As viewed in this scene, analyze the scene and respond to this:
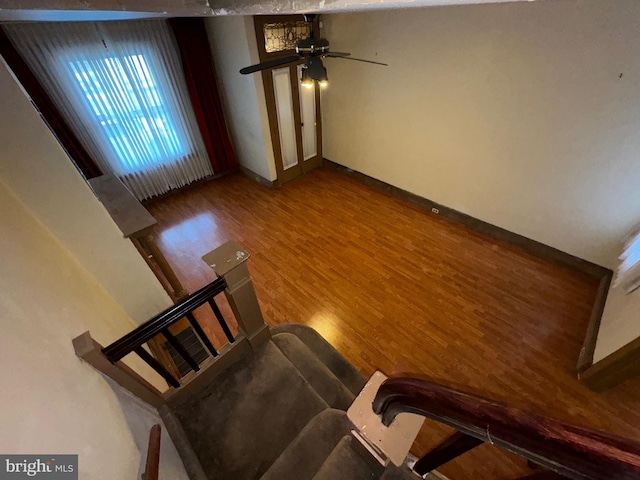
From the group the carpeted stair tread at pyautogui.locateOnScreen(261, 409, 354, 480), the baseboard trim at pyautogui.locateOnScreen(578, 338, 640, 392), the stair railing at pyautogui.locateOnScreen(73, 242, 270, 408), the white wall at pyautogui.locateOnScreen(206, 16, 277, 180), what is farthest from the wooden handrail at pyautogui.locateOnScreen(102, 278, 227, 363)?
the white wall at pyautogui.locateOnScreen(206, 16, 277, 180)

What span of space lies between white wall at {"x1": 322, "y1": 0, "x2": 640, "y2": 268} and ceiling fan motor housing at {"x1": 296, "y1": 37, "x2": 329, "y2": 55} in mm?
1381

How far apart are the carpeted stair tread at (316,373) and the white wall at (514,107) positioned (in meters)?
2.67

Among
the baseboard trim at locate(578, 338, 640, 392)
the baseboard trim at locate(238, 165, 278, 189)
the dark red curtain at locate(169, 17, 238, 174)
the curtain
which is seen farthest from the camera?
the baseboard trim at locate(238, 165, 278, 189)

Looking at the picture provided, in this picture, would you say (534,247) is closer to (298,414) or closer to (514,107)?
(514,107)

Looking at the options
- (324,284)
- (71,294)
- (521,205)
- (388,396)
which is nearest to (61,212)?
(71,294)

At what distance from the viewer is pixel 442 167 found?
10.7 ft

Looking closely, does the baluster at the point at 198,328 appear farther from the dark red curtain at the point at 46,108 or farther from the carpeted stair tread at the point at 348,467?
the dark red curtain at the point at 46,108

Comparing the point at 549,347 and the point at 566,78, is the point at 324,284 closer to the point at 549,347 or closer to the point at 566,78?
the point at 549,347

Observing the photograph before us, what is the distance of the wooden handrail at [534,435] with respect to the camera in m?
0.33

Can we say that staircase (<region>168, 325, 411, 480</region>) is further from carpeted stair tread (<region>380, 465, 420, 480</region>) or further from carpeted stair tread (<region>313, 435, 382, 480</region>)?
carpeted stair tread (<region>380, 465, 420, 480</region>)

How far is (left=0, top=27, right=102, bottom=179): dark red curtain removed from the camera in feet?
7.85

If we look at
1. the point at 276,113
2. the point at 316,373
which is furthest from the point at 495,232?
the point at 276,113

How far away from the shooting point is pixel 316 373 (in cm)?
182

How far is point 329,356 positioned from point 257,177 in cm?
316
